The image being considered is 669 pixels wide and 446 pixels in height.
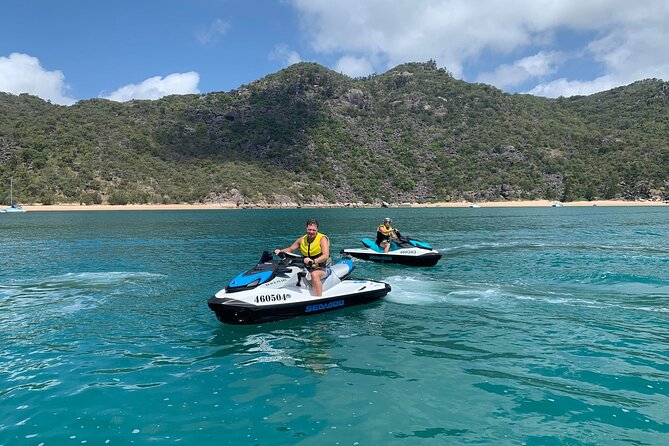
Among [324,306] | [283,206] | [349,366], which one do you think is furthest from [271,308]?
[283,206]

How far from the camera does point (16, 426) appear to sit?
6426mm

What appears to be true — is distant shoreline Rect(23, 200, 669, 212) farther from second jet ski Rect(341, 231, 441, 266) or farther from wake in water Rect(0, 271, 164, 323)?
second jet ski Rect(341, 231, 441, 266)

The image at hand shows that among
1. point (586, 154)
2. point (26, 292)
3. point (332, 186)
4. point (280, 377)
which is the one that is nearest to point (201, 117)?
point (332, 186)

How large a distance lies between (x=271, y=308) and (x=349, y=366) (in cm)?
329

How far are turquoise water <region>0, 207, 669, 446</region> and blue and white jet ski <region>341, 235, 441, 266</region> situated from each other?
4.14 m

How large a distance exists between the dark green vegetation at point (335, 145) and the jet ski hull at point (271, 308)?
100m

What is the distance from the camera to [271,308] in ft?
37.4

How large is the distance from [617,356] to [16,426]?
33.6 ft

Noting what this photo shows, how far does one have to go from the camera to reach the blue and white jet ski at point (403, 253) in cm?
2189

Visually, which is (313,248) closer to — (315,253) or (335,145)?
(315,253)

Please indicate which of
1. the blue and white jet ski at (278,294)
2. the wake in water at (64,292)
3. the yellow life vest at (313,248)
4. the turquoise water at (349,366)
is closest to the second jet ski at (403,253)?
the turquoise water at (349,366)

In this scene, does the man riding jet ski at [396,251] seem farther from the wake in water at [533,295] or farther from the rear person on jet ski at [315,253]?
the rear person on jet ski at [315,253]

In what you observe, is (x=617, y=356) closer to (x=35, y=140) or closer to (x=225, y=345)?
(x=225, y=345)

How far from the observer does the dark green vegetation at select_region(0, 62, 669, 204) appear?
110062 mm
